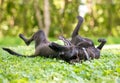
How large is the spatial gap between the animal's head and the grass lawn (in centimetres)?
12

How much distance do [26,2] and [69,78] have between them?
49.2 feet

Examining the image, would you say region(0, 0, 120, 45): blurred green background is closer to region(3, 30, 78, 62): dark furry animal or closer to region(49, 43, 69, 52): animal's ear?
region(3, 30, 78, 62): dark furry animal

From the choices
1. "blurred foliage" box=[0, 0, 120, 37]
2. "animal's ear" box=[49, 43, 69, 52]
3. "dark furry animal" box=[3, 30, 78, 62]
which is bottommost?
"blurred foliage" box=[0, 0, 120, 37]

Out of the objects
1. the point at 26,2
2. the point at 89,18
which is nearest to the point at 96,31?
the point at 89,18

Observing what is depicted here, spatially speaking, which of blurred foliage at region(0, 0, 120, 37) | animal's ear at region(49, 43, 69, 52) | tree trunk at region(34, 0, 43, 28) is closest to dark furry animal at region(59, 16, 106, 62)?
animal's ear at region(49, 43, 69, 52)

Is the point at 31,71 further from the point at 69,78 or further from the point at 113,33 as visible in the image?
the point at 113,33

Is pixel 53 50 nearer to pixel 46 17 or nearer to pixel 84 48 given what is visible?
pixel 84 48

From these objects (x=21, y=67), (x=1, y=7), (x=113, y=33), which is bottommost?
(x=113, y=33)

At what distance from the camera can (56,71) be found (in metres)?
6.14

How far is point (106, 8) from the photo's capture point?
2088cm

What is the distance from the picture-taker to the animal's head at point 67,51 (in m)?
7.10

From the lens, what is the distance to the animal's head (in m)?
7.10

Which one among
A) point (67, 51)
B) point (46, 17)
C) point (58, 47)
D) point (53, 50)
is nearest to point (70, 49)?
point (67, 51)


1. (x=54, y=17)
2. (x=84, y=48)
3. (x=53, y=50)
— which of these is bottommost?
(x=54, y=17)
